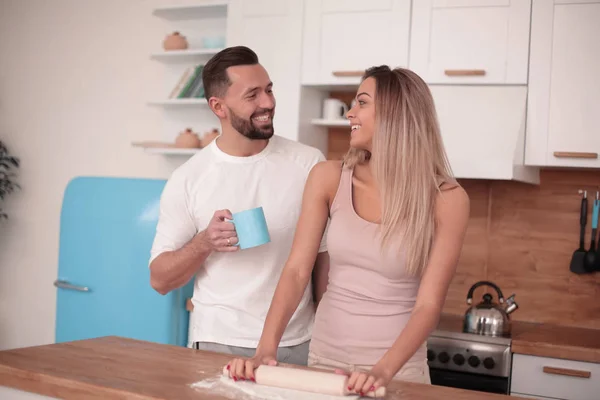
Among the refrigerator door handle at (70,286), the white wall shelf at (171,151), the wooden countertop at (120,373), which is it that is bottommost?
the refrigerator door handle at (70,286)

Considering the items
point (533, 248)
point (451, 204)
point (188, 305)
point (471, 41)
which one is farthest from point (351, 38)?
point (451, 204)

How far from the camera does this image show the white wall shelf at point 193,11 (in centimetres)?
397

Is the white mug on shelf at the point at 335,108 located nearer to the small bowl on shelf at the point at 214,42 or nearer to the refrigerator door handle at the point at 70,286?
the small bowl on shelf at the point at 214,42

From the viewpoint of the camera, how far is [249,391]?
1533mm

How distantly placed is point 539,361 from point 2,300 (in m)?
3.38

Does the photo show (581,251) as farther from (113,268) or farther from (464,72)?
(113,268)

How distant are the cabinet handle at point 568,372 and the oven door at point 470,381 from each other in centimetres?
17

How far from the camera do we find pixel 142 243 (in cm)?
330

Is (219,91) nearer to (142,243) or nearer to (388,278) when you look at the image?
(388,278)

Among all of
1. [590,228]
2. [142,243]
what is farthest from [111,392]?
[590,228]

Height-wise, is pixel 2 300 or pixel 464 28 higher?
pixel 464 28

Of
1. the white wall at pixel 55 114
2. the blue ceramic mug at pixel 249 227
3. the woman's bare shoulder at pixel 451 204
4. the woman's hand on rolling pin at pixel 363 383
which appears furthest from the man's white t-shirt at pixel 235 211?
the white wall at pixel 55 114

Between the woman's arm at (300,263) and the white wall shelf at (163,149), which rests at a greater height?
the white wall shelf at (163,149)

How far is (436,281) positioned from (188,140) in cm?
244
